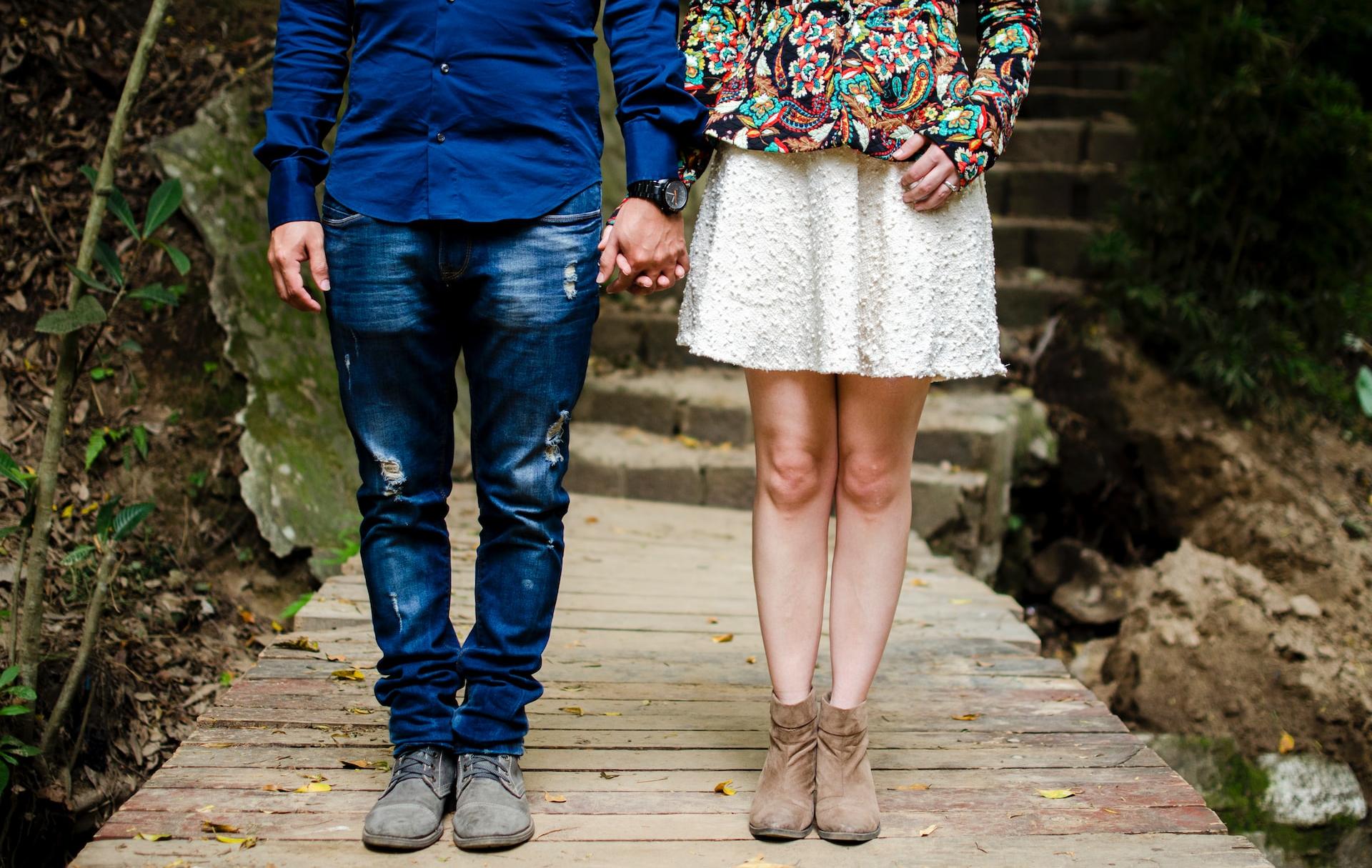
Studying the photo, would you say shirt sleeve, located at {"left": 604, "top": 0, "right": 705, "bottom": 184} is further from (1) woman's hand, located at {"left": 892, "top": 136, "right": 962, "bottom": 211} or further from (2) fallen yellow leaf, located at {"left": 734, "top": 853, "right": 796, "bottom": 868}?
(2) fallen yellow leaf, located at {"left": 734, "top": 853, "right": 796, "bottom": 868}

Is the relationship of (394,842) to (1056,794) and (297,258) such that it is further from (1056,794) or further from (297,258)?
(1056,794)

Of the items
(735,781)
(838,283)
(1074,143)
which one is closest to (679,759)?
(735,781)

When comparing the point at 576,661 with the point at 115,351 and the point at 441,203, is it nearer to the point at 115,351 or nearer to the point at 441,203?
the point at 441,203

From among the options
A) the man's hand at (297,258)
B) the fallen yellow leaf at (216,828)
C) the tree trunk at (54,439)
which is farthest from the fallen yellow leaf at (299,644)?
the man's hand at (297,258)

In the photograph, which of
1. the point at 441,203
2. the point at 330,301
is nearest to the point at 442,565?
the point at 330,301

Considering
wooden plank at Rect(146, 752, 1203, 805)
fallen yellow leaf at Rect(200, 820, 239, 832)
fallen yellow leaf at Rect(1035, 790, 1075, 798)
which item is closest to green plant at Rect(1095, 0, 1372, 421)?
wooden plank at Rect(146, 752, 1203, 805)

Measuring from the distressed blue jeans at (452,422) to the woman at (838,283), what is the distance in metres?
0.27

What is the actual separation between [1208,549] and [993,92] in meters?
3.32

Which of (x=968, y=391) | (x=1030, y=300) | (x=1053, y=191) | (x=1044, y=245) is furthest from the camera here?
(x=1053, y=191)

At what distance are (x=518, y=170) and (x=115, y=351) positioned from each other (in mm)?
2385

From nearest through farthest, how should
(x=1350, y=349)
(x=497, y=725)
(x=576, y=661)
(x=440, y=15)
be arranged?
(x=440, y=15) → (x=497, y=725) → (x=576, y=661) → (x=1350, y=349)

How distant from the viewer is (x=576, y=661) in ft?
9.02

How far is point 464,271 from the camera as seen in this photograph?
177 centimetres

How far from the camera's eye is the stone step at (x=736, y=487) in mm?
4395
